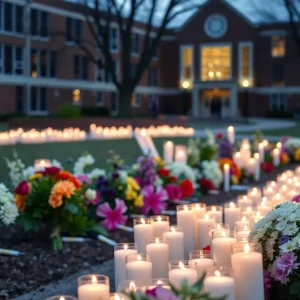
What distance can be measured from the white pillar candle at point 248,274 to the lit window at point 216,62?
4776cm

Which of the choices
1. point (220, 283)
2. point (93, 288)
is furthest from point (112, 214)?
point (220, 283)

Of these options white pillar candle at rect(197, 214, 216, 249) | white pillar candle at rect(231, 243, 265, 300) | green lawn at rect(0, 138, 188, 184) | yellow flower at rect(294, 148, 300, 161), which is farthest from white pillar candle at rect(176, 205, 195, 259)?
yellow flower at rect(294, 148, 300, 161)

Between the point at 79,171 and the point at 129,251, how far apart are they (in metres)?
4.21

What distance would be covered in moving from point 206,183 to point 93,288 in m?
6.98

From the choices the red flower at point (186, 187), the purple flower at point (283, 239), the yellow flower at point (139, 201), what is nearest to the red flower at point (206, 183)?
the red flower at point (186, 187)

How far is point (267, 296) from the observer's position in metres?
4.28

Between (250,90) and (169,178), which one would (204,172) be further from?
(250,90)

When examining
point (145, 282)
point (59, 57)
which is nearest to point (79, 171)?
point (145, 282)

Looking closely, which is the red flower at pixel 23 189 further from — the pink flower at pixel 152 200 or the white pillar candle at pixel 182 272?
the white pillar candle at pixel 182 272

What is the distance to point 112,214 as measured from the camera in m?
7.23

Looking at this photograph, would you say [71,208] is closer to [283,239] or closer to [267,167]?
[283,239]

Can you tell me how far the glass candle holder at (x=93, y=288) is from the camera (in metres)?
3.38

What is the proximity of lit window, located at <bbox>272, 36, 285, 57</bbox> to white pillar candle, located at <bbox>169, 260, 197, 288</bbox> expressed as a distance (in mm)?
49172

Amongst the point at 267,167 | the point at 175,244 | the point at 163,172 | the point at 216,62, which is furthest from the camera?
the point at 216,62
